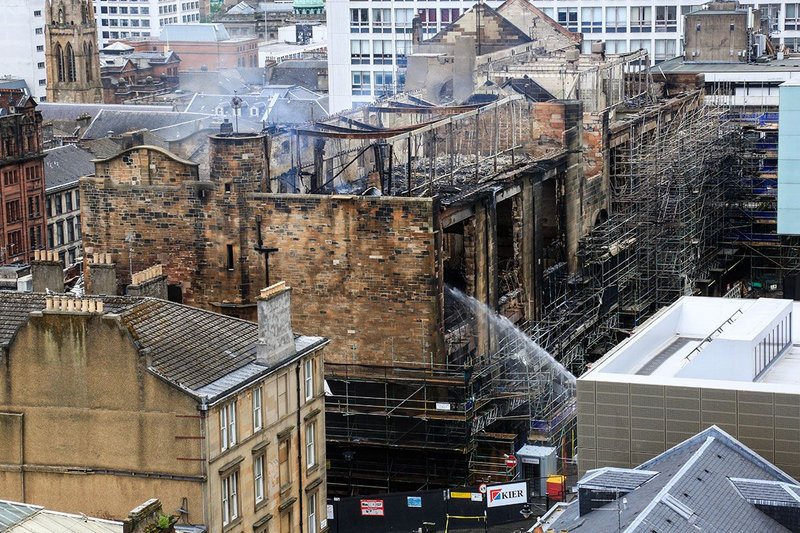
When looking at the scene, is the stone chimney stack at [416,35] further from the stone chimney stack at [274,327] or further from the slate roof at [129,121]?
the stone chimney stack at [274,327]

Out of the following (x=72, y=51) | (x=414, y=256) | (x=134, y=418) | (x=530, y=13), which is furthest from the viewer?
(x=72, y=51)

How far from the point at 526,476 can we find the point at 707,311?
1017 centimetres

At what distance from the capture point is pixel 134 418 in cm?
5203

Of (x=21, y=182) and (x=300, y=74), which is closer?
(x=21, y=182)

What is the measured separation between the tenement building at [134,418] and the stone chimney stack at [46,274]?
10454mm

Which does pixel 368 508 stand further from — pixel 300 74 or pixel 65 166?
pixel 300 74

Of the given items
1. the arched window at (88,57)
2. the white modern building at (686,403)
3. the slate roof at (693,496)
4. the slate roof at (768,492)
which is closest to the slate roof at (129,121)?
the arched window at (88,57)

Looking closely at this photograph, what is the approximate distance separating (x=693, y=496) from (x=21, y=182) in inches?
3471

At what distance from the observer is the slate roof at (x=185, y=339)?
52.3 metres

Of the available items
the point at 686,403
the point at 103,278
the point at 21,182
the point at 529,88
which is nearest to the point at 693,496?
the point at 686,403

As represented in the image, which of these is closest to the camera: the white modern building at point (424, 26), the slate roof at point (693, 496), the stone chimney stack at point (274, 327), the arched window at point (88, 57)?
the slate roof at point (693, 496)

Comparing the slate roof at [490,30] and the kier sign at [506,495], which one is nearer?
the kier sign at [506,495]

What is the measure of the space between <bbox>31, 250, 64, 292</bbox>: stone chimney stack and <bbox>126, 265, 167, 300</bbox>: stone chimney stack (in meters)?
2.50

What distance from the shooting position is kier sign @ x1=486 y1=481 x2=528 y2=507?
211 ft
